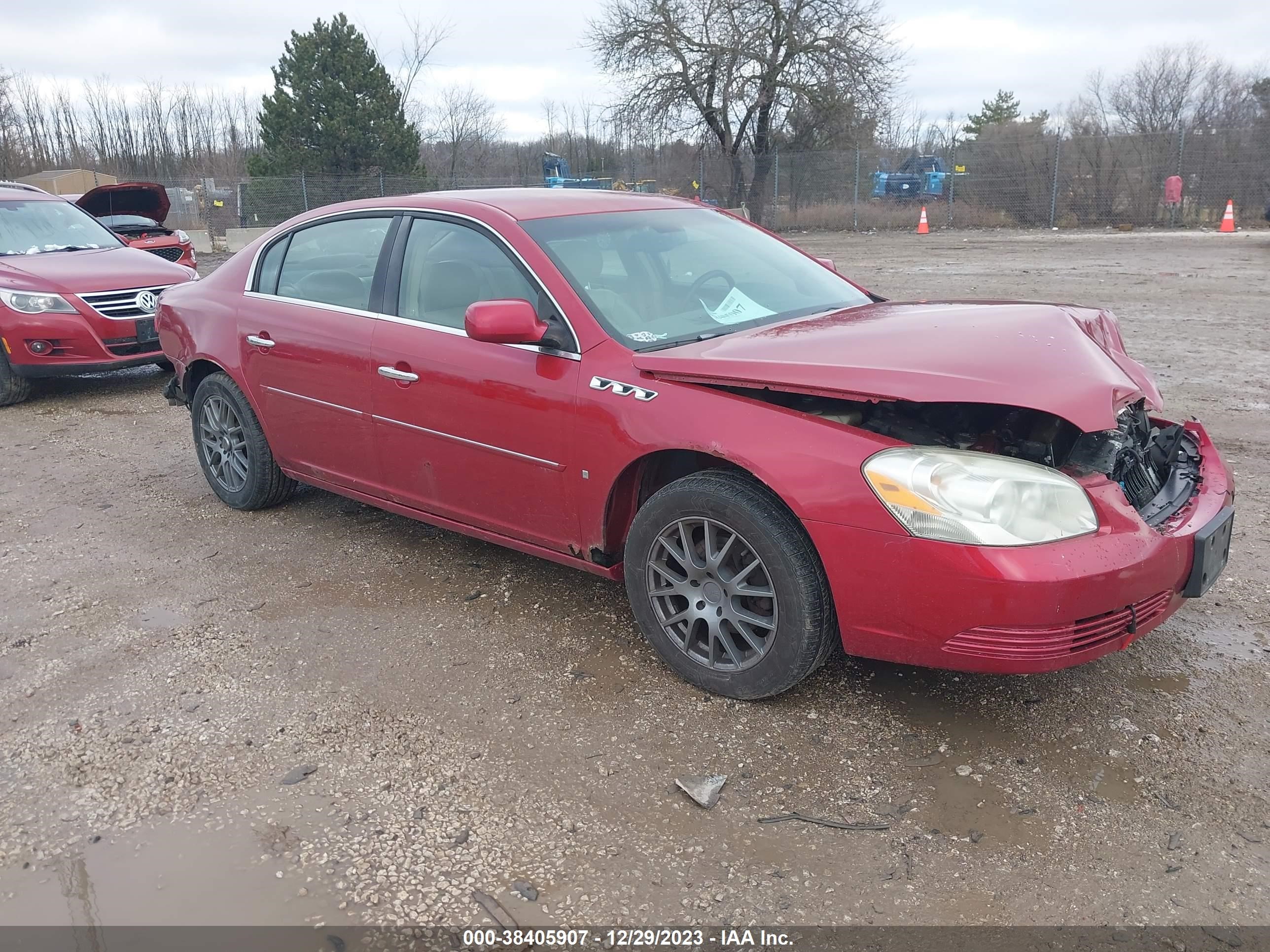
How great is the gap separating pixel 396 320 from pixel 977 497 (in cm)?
248

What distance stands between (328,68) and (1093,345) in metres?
29.8

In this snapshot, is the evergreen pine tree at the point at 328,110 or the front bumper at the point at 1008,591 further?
the evergreen pine tree at the point at 328,110

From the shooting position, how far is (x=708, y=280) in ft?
12.9

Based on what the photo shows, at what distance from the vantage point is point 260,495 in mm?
5082

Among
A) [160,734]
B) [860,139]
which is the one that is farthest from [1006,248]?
[160,734]

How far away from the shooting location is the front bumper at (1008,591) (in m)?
2.63

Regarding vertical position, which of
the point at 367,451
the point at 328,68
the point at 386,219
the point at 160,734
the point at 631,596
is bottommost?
the point at 160,734

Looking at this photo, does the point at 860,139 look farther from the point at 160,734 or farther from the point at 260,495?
the point at 160,734

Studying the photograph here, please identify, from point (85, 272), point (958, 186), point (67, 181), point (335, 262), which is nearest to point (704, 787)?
point (335, 262)

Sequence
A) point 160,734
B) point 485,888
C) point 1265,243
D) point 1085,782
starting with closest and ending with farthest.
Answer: point 485,888 → point 1085,782 → point 160,734 → point 1265,243

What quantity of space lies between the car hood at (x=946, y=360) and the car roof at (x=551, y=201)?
0.95 m

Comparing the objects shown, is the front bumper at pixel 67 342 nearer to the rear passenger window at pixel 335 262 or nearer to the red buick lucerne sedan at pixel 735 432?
the rear passenger window at pixel 335 262

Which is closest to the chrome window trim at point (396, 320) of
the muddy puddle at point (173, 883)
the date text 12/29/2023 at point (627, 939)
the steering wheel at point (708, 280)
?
the steering wheel at point (708, 280)

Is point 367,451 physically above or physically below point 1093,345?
below
